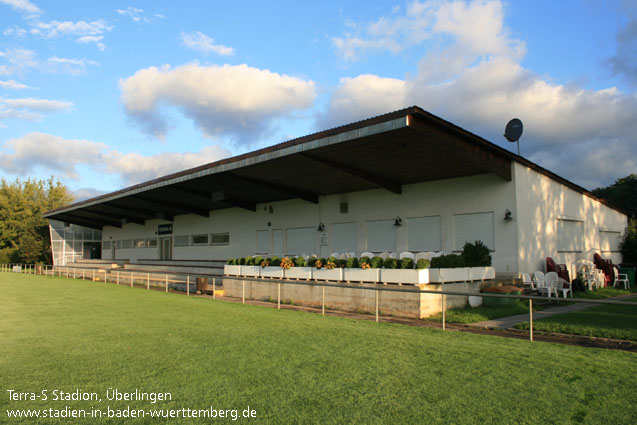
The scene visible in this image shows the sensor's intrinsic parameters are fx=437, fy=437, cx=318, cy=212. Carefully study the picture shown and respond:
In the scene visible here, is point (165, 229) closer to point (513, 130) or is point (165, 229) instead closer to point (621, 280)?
point (513, 130)

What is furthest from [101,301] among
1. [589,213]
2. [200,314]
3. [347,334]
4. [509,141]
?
[589,213]

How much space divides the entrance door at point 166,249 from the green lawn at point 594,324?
28.7m

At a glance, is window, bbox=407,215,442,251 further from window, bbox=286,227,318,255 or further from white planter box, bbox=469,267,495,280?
window, bbox=286,227,318,255

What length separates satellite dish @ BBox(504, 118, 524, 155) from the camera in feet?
55.8

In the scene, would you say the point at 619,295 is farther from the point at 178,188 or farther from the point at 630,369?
the point at 178,188

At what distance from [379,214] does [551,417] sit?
48.3ft

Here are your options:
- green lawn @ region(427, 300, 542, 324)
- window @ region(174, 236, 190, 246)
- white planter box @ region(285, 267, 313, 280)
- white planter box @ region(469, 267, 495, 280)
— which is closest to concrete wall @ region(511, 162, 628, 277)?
white planter box @ region(469, 267, 495, 280)

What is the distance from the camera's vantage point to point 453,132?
12.5 metres

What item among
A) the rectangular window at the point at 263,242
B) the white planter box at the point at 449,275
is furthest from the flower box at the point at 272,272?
the rectangular window at the point at 263,242

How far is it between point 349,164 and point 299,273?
14.3 ft

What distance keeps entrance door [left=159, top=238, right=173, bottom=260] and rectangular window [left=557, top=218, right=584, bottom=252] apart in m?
26.4

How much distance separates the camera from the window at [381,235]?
58.9ft

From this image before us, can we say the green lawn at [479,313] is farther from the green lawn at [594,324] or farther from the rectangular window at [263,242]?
the rectangular window at [263,242]

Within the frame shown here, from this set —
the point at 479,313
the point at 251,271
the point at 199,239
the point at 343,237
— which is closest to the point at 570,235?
the point at 479,313
